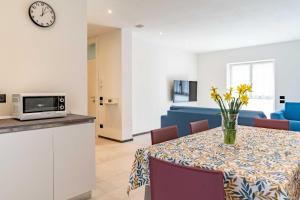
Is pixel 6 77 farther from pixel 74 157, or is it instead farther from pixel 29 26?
pixel 74 157

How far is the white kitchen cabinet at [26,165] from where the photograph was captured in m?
1.87

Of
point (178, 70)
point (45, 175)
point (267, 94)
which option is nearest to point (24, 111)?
point (45, 175)

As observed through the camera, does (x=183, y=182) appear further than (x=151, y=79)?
No

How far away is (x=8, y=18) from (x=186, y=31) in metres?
3.71

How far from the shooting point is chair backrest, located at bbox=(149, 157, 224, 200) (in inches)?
38.6

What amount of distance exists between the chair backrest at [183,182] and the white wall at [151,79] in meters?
4.51

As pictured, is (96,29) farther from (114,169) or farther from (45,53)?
(114,169)

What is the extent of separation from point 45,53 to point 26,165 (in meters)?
1.28

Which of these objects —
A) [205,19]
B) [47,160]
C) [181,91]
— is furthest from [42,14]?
[181,91]

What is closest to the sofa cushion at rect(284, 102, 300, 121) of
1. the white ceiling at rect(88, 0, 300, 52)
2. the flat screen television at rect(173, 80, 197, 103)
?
the white ceiling at rect(88, 0, 300, 52)

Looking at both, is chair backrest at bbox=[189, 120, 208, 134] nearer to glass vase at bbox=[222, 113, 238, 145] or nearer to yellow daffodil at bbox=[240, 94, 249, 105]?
glass vase at bbox=[222, 113, 238, 145]

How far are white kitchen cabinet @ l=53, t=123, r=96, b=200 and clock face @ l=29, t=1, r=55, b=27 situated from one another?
49.5 inches

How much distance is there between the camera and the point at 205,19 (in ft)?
13.7

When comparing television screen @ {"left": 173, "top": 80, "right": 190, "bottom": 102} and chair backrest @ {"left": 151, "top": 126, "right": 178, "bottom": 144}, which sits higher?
television screen @ {"left": 173, "top": 80, "right": 190, "bottom": 102}
